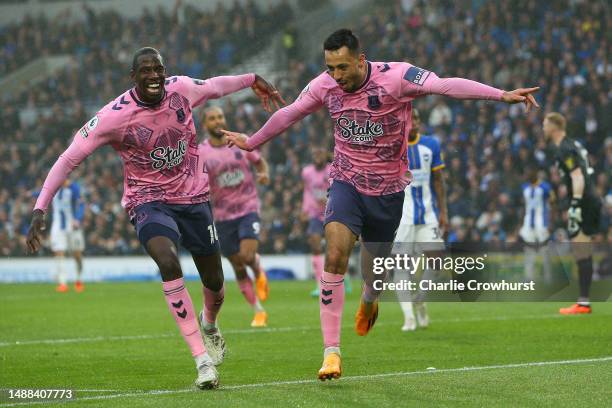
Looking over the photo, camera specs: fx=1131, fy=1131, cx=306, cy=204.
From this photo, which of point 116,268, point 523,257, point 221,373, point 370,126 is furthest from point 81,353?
point 116,268

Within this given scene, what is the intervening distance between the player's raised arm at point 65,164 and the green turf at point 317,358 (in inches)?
46.8

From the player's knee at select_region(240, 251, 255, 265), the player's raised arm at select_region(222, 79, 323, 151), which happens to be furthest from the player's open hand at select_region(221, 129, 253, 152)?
the player's knee at select_region(240, 251, 255, 265)

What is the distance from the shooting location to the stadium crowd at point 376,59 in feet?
85.5

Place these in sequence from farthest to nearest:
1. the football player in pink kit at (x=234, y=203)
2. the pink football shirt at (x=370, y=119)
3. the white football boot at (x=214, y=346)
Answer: the football player in pink kit at (x=234, y=203) → the white football boot at (x=214, y=346) → the pink football shirt at (x=370, y=119)

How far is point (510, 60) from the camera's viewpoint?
2873 centimetres

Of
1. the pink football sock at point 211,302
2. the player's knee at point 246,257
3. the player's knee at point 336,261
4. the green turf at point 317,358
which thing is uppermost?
the player's knee at point 336,261

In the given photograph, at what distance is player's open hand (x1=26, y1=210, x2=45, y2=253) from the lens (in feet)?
26.5

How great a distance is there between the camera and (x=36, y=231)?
26.6 ft

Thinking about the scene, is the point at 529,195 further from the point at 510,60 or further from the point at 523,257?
the point at 510,60

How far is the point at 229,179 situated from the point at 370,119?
19.1ft

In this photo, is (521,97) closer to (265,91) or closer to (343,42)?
(343,42)

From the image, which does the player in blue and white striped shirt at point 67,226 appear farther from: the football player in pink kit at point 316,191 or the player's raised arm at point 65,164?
the player's raised arm at point 65,164

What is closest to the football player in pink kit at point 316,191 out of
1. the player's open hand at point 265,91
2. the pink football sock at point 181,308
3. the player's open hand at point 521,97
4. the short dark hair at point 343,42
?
the player's open hand at point 265,91

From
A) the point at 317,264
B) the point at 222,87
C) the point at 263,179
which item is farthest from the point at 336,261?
the point at 317,264
